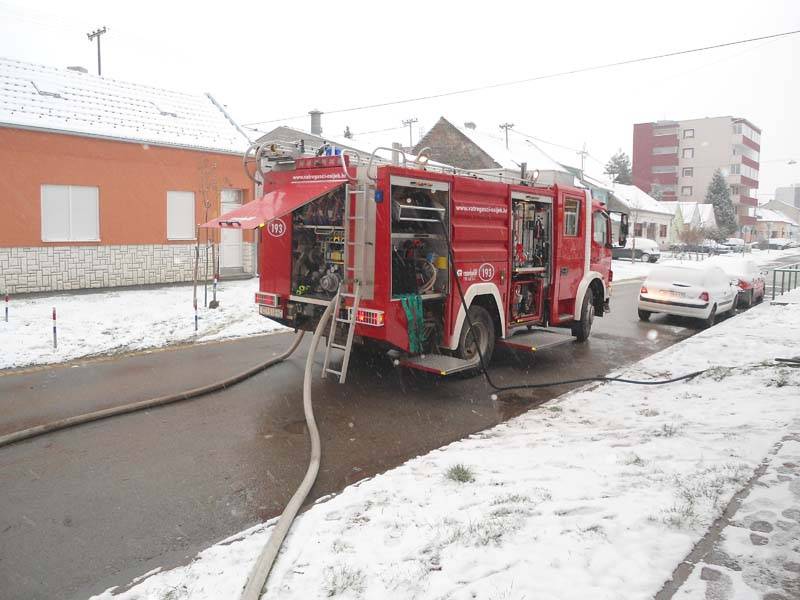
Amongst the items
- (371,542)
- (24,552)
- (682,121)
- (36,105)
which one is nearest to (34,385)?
(24,552)

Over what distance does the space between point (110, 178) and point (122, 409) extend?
11.3 m

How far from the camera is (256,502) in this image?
4.83m

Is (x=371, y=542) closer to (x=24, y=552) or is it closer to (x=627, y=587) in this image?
(x=627, y=587)

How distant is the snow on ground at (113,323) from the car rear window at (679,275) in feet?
28.3

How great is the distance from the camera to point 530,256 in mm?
10180

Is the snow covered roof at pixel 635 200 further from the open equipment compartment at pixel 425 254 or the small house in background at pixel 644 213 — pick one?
the open equipment compartment at pixel 425 254

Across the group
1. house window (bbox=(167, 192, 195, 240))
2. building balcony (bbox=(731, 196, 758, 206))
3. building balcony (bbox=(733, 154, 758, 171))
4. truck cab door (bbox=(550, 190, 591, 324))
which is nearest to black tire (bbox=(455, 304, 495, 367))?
truck cab door (bbox=(550, 190, 591, 324))

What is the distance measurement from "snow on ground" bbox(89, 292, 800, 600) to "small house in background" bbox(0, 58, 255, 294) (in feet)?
41.1

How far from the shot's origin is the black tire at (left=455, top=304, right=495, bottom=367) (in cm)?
843

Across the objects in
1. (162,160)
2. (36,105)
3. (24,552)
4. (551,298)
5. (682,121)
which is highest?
(682,121)

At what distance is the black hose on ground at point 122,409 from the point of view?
19.4 feet

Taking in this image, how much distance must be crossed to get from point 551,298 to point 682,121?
312 feet

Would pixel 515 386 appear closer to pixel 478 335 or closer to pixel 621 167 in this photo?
pixel 478 335

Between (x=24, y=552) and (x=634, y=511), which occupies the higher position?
Result: (x=634, y=511)
